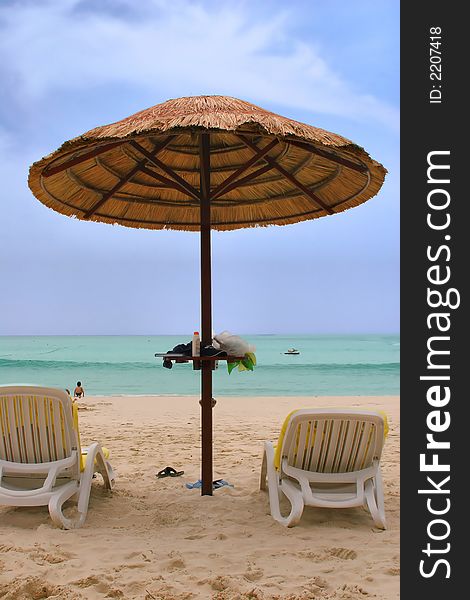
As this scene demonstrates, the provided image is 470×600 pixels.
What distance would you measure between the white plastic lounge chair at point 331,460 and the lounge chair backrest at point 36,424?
1.28 m

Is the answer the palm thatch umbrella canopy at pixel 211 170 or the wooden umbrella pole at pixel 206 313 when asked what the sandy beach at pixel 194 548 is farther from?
the palm thatch umbrella canopy at pixel 211 170

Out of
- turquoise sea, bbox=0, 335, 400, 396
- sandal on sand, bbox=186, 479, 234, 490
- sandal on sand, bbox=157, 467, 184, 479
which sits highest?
sandal on sand, bbox=186, 479, 234, 490

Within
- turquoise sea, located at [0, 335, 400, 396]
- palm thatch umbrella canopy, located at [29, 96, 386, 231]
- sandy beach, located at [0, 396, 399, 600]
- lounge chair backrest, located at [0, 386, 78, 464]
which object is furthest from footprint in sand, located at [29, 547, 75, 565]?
turquoise sea, located at [0, 335, 400, 396]

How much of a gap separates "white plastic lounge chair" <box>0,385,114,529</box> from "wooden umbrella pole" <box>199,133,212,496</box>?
852 mm

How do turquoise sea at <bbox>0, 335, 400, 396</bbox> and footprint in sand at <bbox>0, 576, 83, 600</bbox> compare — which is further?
turquoise sea at <bbox>0, 335, 400, 396</bbox>

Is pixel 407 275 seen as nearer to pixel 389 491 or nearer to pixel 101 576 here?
pixel 101 576

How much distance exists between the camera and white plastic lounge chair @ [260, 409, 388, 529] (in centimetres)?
341

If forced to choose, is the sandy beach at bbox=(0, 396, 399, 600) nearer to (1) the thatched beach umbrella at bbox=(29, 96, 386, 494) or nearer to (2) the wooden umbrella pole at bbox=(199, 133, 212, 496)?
(2) the wooden umbrella pole at bbox=(199, 133, 212, 496)

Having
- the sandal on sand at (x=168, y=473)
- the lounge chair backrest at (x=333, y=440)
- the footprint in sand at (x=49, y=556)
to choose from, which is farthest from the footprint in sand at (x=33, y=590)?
the sandal on sand at (x=168, y=473)

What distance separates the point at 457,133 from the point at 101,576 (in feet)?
8.04

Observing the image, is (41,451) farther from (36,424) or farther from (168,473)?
(168,473)

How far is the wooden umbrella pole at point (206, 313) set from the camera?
4.16 m

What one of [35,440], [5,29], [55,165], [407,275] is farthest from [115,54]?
[407,275]

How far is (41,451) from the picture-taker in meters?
3.58
